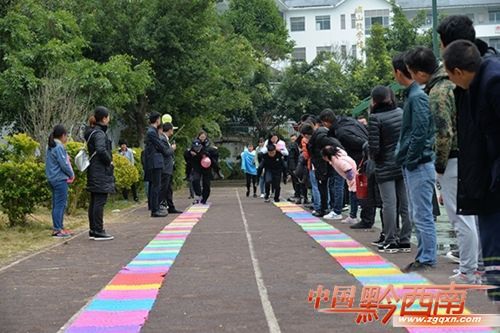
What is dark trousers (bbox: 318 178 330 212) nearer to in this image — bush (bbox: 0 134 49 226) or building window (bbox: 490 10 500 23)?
bush (bbox: 0 134 49 226)

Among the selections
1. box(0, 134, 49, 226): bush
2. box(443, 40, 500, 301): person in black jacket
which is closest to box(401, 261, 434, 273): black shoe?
box(443, 40, 500, 301): person in black jacket

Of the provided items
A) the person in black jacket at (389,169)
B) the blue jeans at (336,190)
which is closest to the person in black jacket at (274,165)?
the blue jeans at (336,190)

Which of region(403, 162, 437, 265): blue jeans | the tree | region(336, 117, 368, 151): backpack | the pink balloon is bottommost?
region(403, 162, 437, 265): blue jeans

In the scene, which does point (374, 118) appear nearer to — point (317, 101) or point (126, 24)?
point (126, 24)

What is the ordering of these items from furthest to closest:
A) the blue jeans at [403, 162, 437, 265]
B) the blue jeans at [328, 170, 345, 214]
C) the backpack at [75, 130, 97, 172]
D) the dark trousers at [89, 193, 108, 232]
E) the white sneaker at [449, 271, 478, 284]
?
the blue jeans at [328, 170, 345, 214]
the dark trousers at [89, 193, 108, 232]
the backpack at [75, 130, 97, 172]
the blue jeans at [403, 162, 437, 265]
the white sneaker at [449, 271, 478, 284]

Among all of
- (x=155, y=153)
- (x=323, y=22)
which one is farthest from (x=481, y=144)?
(x=323, y=22)

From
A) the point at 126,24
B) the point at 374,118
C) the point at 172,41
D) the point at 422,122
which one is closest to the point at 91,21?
the point at 126,24

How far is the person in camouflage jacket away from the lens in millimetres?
5738

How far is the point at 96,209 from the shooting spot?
32.1ft

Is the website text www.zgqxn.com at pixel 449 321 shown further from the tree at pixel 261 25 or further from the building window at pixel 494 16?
the building window at pixel 494 16

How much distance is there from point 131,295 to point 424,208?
2.90 meters

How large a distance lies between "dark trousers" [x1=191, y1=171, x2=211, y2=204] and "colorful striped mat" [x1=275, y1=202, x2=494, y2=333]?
5.88m

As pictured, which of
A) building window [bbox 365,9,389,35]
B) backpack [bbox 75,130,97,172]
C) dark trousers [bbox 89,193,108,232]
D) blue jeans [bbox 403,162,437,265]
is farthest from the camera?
building window [bbox 365,9,389,35]

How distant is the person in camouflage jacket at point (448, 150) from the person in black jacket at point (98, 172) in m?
5.26
